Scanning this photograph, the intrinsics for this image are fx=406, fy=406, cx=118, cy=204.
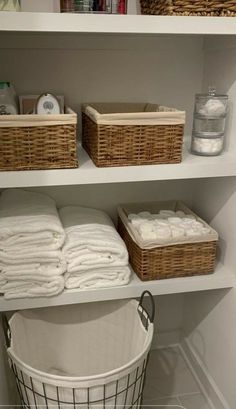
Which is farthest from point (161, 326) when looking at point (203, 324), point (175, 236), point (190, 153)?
point (190, 153)

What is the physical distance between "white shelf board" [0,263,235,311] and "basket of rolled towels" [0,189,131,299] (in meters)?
0.02

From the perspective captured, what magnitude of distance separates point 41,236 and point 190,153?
1.57 feet

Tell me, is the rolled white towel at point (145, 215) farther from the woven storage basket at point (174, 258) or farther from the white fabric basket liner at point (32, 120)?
the white fabric basket liner at point (32, 120)

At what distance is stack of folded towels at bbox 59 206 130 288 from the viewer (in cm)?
109

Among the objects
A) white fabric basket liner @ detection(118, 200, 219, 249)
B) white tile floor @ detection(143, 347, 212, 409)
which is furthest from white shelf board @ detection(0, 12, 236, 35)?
white tile floor @ detection(143, 347, 212, 409)

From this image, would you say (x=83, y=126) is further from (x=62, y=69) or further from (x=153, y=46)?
(x=153, y=46)

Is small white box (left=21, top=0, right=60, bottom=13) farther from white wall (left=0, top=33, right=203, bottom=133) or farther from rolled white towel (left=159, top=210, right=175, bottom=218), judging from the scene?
rolled white towel (left=159, top=210, right=175, bottom=218)

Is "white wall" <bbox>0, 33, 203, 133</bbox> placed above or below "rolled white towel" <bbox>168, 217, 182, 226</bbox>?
above

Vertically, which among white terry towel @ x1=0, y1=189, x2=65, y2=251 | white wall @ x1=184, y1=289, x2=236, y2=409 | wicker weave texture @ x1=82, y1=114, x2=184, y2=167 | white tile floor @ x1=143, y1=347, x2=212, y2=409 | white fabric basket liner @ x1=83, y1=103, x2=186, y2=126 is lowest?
white tile floor @ x1=143, y1=347, x2=212, y2=409

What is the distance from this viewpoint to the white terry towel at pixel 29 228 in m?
1.05

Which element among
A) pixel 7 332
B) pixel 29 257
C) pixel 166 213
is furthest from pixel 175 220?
pixel 7 332

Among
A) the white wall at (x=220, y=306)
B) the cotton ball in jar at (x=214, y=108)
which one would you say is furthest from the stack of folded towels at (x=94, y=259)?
the cotton ball in jar at (x=214, y=108)

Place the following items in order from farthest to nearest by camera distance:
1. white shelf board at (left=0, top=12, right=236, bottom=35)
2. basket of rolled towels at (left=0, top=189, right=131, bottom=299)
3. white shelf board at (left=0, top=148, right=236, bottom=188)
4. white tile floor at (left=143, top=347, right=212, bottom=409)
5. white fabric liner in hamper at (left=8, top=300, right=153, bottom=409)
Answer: white tile floor at (left=143, top=347, right=212, bottom=409)
white fabric liner in hamper at (left=8, top=300, right=153, bottom=409)
basket of rolled towels at (left=0, top=189, right=131, bottom=299)
white shelf board at (left=0, top=148, right=236, bottom=188)
white shelf board at (left=0, top=12, right=236, bottom=35)

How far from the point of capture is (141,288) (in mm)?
1140
